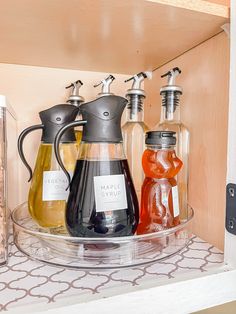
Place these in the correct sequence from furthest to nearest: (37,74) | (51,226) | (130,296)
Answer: (37,74), (51,226), (130,296)

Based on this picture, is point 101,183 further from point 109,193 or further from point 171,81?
point 171,81

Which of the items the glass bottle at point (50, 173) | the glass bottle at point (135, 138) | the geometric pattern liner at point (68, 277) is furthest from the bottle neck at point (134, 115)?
the geometric pattern liner at point (68, 277)

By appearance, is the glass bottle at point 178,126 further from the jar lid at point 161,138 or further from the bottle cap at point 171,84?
the jar lid at point 161,138

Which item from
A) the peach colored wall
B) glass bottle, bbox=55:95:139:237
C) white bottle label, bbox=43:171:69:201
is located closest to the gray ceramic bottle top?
glass bottle, bbox=55:95:139:237

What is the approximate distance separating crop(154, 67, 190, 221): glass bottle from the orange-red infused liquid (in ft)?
0.29

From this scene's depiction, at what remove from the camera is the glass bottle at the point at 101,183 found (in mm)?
424

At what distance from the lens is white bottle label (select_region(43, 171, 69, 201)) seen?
51 centimetres

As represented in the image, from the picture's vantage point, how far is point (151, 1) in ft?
1.36

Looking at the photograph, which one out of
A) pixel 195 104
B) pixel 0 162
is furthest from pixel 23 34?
pixel 195 104

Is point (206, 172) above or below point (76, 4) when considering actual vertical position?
below

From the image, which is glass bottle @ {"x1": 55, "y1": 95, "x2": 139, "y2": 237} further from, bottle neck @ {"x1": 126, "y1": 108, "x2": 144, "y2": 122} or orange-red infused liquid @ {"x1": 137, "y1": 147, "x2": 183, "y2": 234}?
bottle neck @ {"x1": 126, "y1": 108, "x2": 144, "y2": 122}

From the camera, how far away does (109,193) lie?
16.9 inches

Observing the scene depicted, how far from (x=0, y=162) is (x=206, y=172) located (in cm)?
37

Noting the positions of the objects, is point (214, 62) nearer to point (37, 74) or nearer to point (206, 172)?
point (206, 172)
